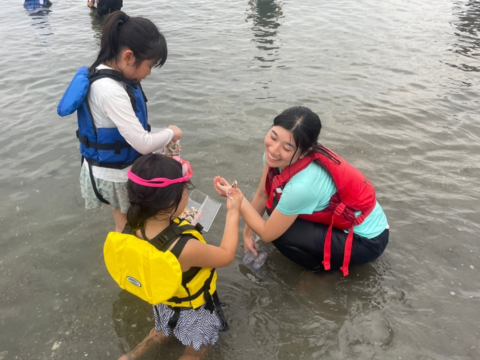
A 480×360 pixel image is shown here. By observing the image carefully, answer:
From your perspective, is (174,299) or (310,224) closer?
(174,299)

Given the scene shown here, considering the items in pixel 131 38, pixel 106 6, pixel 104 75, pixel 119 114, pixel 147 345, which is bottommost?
pixel 147 345

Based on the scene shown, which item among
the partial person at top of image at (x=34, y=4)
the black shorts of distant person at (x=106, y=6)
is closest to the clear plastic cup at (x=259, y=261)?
the black shorts of distant person at (x=106, y=6)

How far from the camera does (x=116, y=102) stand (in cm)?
262

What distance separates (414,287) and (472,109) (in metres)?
4.59

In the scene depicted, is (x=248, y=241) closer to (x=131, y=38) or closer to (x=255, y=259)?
(x=255, y=259)

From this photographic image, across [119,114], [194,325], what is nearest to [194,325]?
[194,325]

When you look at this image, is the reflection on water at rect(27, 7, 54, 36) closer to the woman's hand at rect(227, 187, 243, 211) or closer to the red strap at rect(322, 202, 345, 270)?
the woman's hand at rect(227, 187, 243, 211)

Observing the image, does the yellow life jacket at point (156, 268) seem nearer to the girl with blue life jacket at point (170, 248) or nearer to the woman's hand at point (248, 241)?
the girl with blue life jacket at point (170, 248)

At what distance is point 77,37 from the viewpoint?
10523 millimetres

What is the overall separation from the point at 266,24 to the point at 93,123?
10080 mm

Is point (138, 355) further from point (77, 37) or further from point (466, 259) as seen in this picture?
point (77, 37)

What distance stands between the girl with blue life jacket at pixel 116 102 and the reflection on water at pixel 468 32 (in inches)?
314

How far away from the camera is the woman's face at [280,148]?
9.02 feet

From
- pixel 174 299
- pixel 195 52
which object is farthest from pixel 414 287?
pixel 195 52
